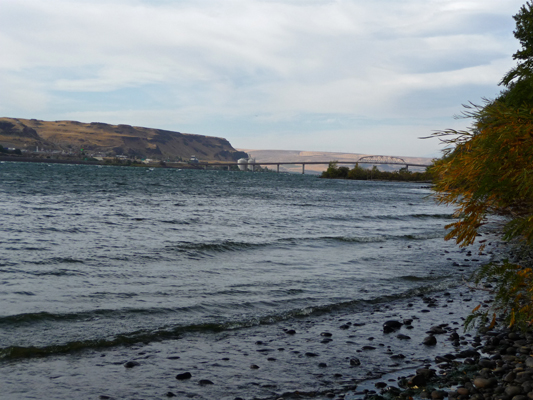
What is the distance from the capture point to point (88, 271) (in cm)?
1388

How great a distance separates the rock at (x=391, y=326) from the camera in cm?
940

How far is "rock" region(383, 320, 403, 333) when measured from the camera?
940 cm

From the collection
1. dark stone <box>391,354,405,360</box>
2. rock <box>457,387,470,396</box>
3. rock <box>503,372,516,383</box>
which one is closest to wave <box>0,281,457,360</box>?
dark stone <box>391,354,405,360</box>

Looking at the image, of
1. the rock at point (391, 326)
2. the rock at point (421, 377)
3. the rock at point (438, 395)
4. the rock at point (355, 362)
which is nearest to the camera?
the rock at point (438, 395)

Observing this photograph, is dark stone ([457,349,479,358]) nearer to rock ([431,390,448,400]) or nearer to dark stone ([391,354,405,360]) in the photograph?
dark stone ([391,354,405,360])

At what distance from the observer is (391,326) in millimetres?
9555

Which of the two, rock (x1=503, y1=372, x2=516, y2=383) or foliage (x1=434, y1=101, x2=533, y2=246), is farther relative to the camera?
rock (x1=503, y1=372, x2=516, y2=383)

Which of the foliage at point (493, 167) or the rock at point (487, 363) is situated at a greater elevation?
the foliage at point (493, 167)

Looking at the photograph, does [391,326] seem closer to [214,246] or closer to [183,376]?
[183,376]

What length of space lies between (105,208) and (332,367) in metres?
29.6

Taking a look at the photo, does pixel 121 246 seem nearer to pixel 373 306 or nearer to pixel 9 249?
pixel 9 249

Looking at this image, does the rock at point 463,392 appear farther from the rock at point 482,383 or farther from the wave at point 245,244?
the wave at point 245,244

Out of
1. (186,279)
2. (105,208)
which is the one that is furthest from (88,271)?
(105,208)

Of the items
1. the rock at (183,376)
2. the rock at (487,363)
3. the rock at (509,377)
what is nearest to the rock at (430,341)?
the rock at (487,363)
